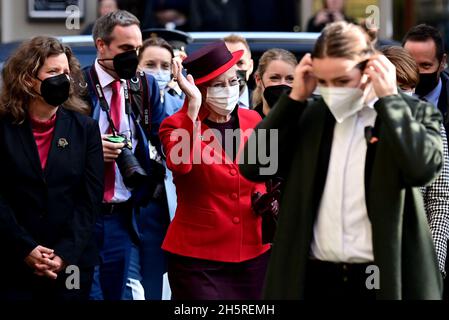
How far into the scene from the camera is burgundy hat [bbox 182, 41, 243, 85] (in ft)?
19.9

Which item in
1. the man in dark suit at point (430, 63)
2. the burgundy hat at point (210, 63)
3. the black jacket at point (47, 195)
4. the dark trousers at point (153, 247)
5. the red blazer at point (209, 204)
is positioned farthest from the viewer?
the dark trousers at point (153, 247)

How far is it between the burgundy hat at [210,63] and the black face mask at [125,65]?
52 centimetres

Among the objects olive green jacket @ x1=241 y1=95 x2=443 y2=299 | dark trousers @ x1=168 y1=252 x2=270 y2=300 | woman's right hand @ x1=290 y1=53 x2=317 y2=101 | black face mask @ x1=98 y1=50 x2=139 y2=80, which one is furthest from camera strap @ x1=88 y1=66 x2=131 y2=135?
woman's right hand @ x1=290 y1=53 x2=317 y2=101

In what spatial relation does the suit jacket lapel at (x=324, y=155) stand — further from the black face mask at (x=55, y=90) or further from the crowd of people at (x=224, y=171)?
the black face mask at (x=55, y=90)

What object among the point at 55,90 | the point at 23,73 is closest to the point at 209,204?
the point at 55,90

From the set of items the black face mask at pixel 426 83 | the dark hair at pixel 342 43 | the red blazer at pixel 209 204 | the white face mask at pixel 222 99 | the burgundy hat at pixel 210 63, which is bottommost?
the red blazer at pixel 209 204

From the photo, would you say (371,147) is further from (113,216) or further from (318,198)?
(113,216)

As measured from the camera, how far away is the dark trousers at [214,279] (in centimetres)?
590

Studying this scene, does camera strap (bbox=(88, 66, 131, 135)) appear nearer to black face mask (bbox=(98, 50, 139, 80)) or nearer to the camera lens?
black face mask (bbox=(98, 50, 139, 80))

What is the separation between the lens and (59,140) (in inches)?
235

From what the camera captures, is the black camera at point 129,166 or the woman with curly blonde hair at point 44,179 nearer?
the woman with curly blonde hair at point 44,179

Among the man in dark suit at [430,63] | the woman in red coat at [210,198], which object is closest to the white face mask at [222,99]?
the woman in red coat at [210,198]

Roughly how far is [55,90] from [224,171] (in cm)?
89
